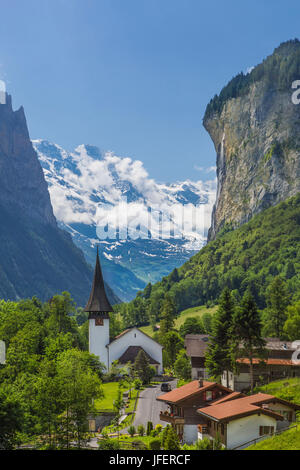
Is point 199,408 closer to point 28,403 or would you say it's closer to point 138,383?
point 28,403

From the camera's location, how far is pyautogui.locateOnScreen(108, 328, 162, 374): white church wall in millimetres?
114625

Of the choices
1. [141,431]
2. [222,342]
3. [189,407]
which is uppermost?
[222,342]

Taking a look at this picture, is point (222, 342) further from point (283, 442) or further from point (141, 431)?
point (283, 442)

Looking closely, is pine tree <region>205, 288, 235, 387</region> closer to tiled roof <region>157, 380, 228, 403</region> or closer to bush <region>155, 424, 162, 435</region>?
tiled roof <region>157, 380, 228, 403</region>

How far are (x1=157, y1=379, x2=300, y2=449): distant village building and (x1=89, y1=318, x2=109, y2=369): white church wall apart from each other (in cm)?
5063

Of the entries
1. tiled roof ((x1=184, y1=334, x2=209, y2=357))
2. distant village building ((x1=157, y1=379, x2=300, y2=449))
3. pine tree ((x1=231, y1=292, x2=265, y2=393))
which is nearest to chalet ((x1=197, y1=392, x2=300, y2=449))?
distant village building ((x1=157, y1=379, x2=300, y2=449))

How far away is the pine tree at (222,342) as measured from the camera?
7369 cm

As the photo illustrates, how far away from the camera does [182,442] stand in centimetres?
6053

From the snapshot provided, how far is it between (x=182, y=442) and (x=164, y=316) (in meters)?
76.1

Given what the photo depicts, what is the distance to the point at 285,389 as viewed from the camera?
65188mm

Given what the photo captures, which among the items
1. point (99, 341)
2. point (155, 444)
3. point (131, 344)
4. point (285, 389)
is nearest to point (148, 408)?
point (285, 389)

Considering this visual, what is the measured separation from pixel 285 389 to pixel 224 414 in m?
14.4
